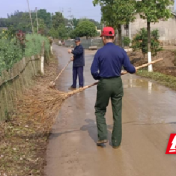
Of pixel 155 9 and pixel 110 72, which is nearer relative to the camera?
pixel 110 72

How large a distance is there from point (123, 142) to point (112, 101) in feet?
2.59

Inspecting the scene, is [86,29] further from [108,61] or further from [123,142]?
[108,61]

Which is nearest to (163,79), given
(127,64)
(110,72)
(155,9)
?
(155,9)

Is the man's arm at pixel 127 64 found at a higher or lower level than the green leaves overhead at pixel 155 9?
lower

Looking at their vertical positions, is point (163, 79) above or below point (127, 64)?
below

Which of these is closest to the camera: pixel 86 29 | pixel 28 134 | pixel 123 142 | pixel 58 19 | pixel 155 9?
pixel 123 142

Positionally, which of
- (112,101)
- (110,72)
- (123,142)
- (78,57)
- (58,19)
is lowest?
(123,142)

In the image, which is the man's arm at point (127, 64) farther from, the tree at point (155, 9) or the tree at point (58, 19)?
the tree at point (58, 19)

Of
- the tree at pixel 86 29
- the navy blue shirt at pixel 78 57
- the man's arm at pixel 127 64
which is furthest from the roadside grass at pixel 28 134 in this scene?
the tree at pixel 86 29

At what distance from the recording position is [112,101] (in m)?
4.73

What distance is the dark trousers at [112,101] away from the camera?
14.9 ft

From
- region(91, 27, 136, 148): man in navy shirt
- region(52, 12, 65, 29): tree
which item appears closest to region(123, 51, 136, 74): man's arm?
region(91, 27, 136, 148): man in navy shirt

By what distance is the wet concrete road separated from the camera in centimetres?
407

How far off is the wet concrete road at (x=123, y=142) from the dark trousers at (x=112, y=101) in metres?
0.26
